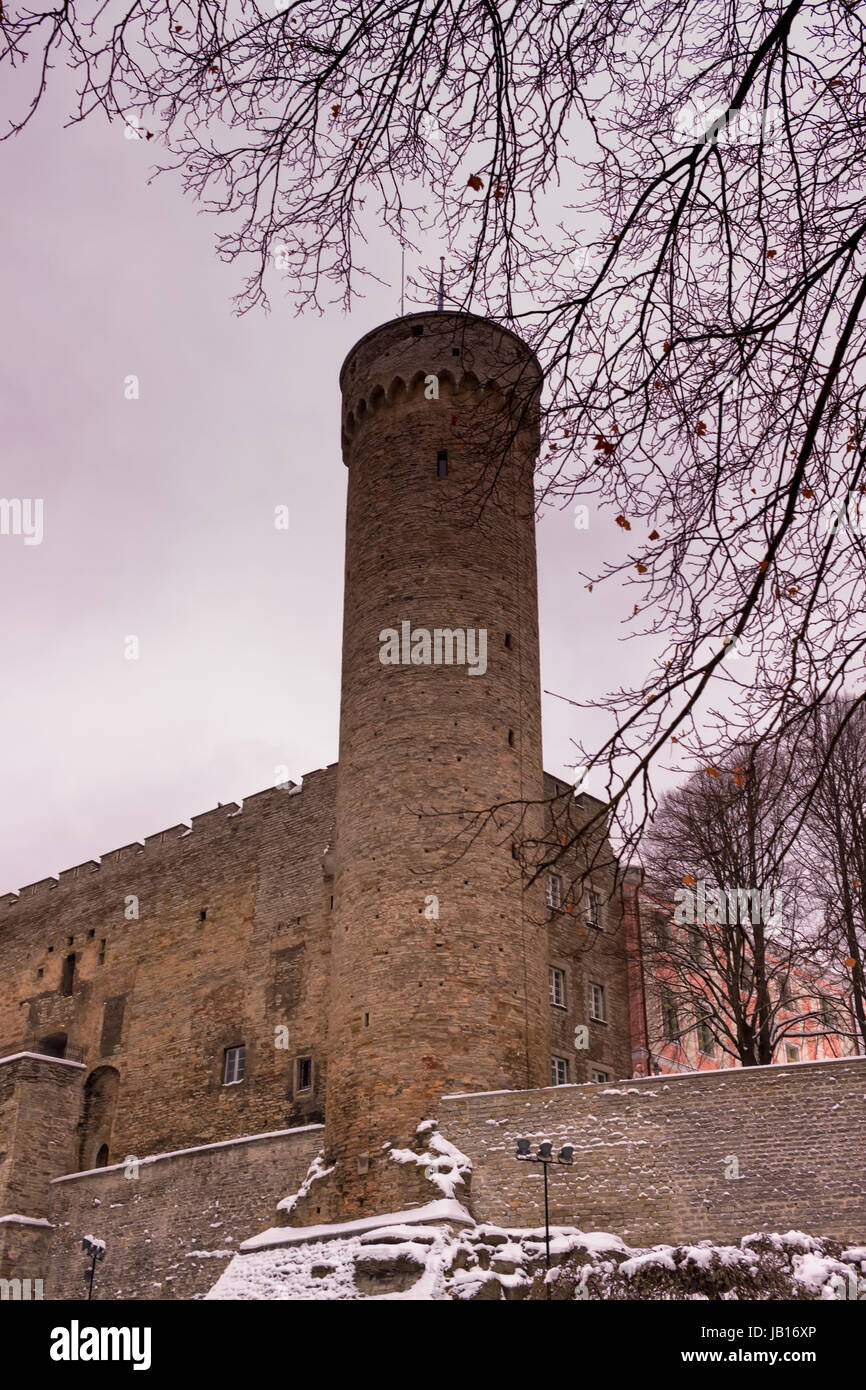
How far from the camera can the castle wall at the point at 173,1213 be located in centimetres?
2273

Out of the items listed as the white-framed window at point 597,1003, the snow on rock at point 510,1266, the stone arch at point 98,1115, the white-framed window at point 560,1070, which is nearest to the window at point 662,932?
the white-framed window at point 597,1003

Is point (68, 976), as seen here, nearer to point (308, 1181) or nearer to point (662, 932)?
point (308, 1181)

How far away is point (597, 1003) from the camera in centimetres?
2838

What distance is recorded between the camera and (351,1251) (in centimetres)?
1866

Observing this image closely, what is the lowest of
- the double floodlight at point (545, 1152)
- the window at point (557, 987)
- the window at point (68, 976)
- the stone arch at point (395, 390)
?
the double floodlight at point (545, 1152)

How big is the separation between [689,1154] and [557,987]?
1011cm

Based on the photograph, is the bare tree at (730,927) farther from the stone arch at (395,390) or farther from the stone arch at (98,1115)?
the stone arch at (98,1115)

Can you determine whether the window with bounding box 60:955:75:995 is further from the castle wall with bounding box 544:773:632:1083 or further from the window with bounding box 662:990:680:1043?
the window with bounding box 662:990:680:1043

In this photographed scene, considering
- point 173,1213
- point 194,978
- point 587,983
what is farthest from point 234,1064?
point 587,983

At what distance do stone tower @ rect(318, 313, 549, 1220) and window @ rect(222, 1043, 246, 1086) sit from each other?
6.58 metres

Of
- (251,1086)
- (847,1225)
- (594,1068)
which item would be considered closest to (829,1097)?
(847,1225)

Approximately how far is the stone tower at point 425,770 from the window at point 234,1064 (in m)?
6.58

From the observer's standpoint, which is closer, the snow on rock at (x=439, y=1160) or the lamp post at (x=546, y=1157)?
the lamp post at (x=546, y=1157)

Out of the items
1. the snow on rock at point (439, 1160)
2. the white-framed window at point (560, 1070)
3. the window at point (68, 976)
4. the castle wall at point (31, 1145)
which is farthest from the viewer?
the window at point (68, 976)
